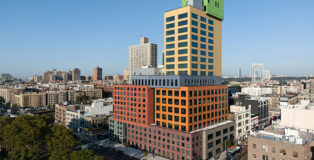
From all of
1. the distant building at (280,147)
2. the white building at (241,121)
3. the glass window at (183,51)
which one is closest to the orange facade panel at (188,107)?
the white building at (241,121)

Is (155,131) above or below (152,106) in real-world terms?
below

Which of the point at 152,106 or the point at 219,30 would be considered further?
the point at 219,30

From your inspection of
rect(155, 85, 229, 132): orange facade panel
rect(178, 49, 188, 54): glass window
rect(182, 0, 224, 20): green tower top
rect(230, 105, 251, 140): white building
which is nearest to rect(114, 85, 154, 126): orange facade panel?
rect(155, 85, 229, 132): orange facade panel

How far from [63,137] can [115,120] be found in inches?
1498

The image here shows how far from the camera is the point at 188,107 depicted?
8200cm

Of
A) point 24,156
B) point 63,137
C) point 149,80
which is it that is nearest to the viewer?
point 24,156

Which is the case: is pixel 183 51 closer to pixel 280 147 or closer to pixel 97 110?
pixel 280 147

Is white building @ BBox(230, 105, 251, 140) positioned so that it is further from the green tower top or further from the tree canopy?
the tree canopy

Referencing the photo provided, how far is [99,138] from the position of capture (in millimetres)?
116688

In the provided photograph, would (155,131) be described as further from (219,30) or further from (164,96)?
(219,30)

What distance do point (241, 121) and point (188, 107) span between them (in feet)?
149

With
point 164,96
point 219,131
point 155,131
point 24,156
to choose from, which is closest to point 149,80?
point 164,96

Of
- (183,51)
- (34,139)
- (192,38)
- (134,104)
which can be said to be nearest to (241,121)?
(183,51)

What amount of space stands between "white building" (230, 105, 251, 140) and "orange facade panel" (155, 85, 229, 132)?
12176 millimetres
